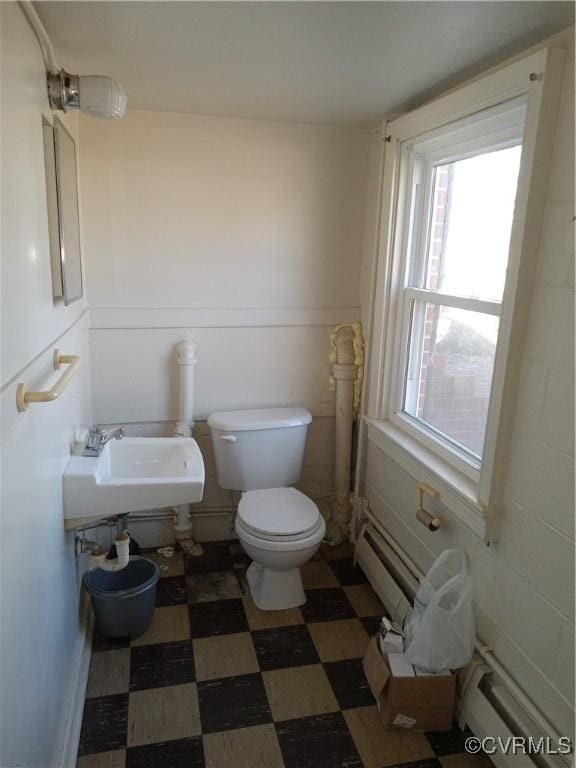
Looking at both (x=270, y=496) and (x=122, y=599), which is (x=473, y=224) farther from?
(x=122, y=599)

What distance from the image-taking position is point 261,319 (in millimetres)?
2482

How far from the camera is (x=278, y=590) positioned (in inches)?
87.6

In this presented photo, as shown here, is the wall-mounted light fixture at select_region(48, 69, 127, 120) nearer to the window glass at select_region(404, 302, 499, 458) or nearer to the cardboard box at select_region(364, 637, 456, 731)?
the window glass at select_region(404, 302, 499, 458)

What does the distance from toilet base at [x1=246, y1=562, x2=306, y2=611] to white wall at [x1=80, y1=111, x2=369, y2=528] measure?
529mm

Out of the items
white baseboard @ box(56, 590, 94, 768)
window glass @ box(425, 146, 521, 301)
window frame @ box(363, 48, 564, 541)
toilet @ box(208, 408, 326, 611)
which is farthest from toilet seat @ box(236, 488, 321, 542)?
window glass @ box(425, 146, 521, 301)

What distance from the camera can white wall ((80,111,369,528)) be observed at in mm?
2227

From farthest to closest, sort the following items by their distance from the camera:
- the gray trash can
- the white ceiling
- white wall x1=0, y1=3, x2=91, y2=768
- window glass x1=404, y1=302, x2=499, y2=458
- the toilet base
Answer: the toilet base < the gray trash can < window glass x1=404, y1=302, x2=499, y2=458 < the white ceiling < white wall x1=0, y1=3, x2=91, y2=768

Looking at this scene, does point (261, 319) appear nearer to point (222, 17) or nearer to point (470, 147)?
point (470, 147)

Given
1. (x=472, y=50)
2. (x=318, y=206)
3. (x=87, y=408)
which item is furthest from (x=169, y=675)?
(x=472, y=50)

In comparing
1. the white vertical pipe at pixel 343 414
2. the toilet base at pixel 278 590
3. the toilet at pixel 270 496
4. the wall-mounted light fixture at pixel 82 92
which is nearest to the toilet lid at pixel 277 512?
the toilet at pixel 270 496

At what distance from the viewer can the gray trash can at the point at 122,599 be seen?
6.28 feet

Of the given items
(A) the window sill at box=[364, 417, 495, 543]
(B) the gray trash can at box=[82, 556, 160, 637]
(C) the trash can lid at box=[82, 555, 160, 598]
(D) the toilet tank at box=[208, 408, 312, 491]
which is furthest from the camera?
(D) the toilet tank at box=[208, 408, 312, 491]

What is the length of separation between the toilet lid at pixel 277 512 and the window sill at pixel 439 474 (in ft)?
1.39

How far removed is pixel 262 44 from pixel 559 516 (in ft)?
4.89
